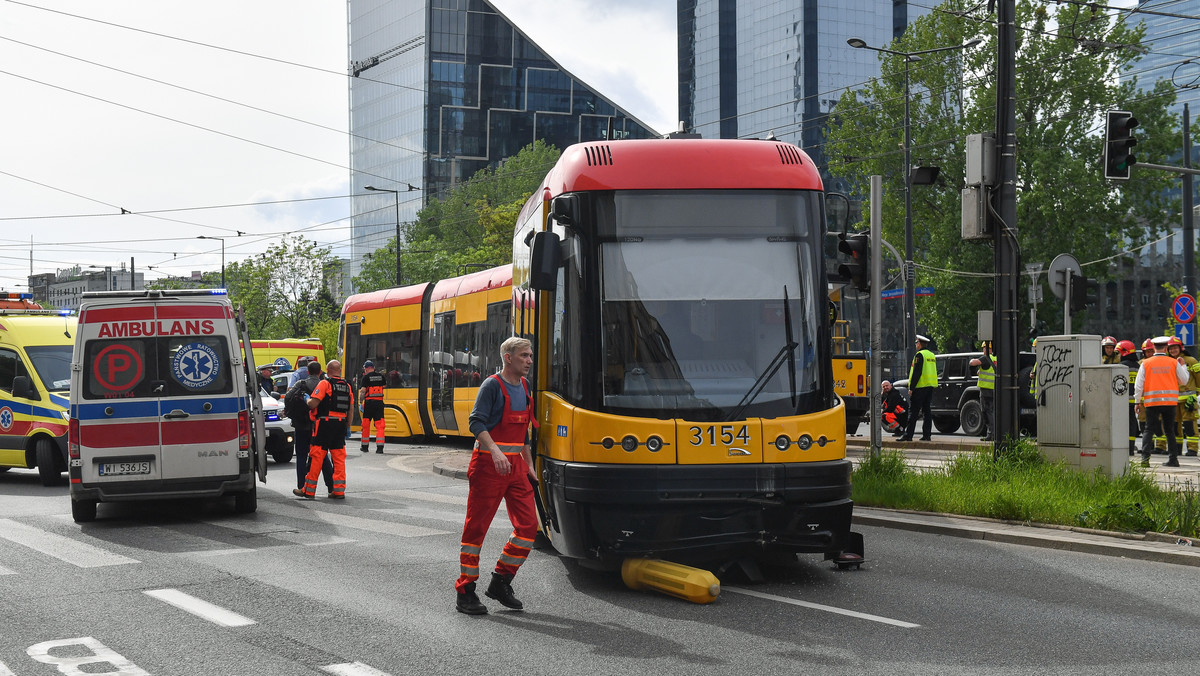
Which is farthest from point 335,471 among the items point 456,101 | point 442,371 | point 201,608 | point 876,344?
point 456,101

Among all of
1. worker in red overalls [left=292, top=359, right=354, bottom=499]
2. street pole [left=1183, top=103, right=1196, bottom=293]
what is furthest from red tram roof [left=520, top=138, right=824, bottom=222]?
street pole [left=1183, top=103, right=1196, bottom=293]

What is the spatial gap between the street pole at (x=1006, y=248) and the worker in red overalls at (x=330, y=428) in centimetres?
748

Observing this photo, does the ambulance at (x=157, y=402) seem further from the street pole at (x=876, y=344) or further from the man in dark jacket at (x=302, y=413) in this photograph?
the street pole at (x=876, y=344)

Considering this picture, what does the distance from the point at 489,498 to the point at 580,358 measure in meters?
1.43

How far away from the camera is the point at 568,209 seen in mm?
9109

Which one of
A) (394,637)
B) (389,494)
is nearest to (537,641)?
(394,637)

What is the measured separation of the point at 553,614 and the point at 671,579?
926 millimetres

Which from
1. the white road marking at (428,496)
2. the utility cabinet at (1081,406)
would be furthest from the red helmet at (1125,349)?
the white road marking at (428,496)

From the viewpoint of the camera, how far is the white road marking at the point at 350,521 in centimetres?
1185

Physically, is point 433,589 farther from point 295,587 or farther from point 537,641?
point 537,641

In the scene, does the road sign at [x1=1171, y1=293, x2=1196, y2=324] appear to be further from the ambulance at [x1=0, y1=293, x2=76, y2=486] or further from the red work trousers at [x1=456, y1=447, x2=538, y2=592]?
the red work trousers at [x1=456, y1=447, x2=538, y2=592]

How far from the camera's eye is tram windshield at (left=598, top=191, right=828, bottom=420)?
8.66 meters

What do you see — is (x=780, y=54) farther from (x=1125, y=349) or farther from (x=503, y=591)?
(x=503, y=591)

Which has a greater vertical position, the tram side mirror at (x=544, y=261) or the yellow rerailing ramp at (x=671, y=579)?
the tram side mirror at (x=544, y=261)
